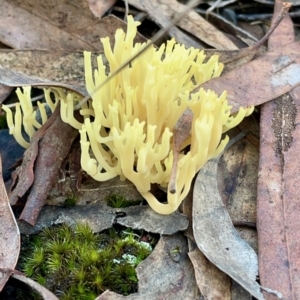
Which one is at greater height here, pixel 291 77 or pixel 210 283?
pixel 291 77

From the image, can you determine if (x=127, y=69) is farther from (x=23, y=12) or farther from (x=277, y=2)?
(x=277, y=2)

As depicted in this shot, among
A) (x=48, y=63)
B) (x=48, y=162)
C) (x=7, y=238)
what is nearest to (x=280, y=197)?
(x=48, y=162)

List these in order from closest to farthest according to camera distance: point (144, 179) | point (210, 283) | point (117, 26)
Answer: point (210, 283) < point (144, 179) < point (117, 26)

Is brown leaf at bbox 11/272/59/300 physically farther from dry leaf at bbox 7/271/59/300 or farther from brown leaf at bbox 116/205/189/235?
brown leaf at bbox 116/205/189/235

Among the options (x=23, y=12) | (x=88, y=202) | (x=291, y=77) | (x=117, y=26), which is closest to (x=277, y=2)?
(x=291, y=77)

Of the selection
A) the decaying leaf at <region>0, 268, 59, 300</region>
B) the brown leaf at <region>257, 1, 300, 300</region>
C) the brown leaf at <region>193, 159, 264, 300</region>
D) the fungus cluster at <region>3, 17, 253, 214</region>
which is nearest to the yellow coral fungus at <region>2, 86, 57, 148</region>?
the fungus cluster at <region>3, 17, 253, 214</region>

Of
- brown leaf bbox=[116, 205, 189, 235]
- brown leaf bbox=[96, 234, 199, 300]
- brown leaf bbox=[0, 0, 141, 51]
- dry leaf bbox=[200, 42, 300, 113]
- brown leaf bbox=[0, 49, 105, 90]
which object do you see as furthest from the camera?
brown leaf bbox=[0, 0, 141, 51]
